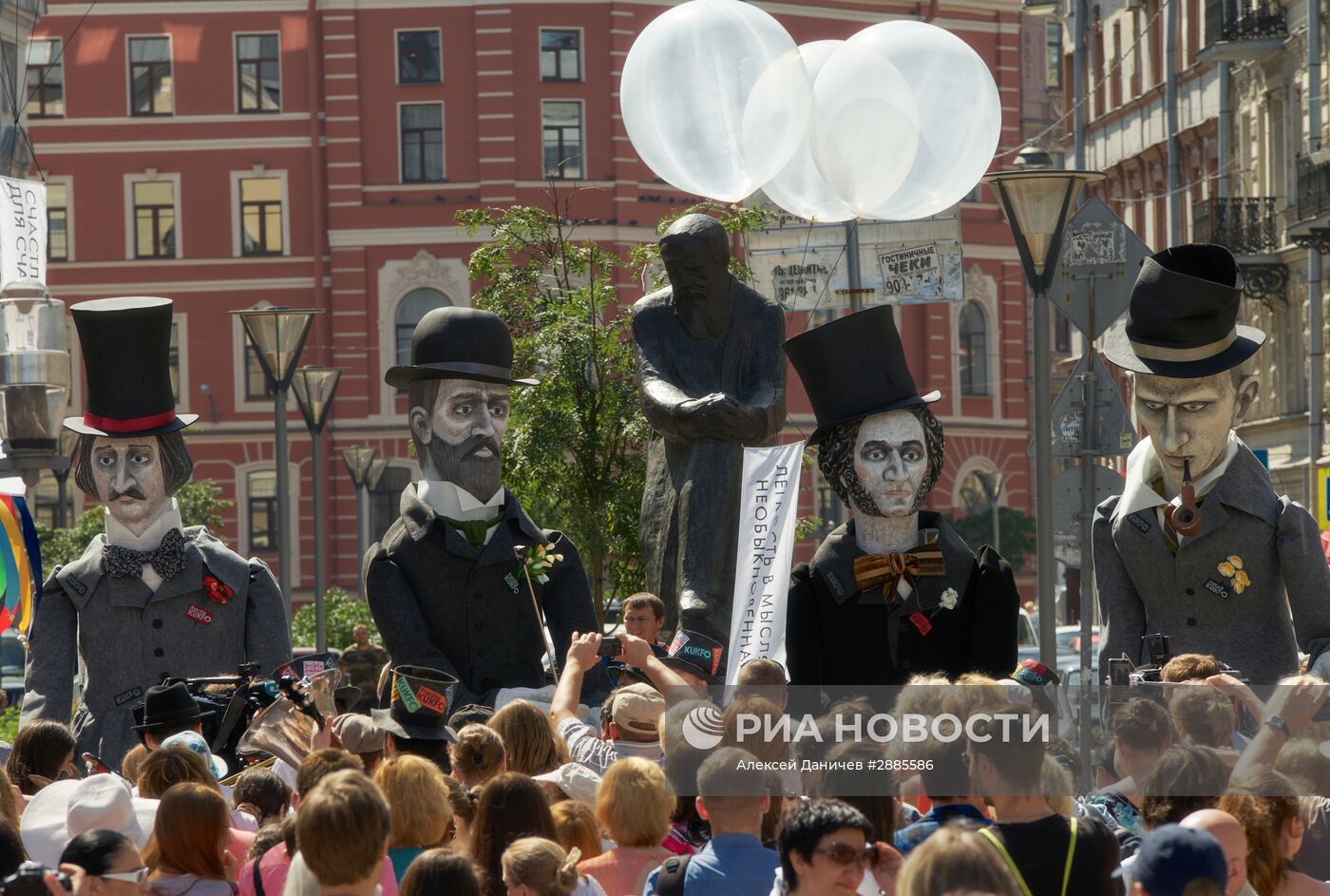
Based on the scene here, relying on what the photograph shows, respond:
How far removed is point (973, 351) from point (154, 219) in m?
18.6

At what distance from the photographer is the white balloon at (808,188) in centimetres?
1159

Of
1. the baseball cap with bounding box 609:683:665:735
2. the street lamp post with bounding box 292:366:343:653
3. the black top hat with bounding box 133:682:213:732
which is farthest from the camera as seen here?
the street lamp post with bounding box 292:366:343:653

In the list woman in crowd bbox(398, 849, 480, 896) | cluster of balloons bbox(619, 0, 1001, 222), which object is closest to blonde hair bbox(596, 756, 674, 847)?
woman in crowd bbox(398, 849, 480, 896)

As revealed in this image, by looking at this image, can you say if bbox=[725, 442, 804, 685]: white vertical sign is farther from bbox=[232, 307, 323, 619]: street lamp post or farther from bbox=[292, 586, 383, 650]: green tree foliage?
bbox=[292, 586, 383, 650]: green tree foliage

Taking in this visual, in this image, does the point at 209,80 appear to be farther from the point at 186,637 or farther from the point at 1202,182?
the point at 186,637

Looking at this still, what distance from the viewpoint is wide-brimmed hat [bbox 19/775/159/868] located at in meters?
5.83

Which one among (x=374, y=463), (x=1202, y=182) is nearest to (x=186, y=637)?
(x=374, y=463)

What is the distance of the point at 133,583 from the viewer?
9.45 meters

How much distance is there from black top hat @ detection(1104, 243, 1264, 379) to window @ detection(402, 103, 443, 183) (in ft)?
141

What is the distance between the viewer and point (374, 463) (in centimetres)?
3512

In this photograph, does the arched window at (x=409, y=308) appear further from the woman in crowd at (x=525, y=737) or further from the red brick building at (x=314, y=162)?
the woman in crowd at (x=525, y=737)

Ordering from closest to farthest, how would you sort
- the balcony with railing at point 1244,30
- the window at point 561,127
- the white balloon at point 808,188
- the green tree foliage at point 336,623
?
the white balloon at point 808,188 < the green tree foliage at point 336,623 < the balcony with railing at point 1244,30 < the window at point 561,127

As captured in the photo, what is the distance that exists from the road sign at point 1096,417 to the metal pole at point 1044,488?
0.19 meters

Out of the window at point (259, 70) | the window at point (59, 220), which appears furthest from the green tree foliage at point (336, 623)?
the window at point (59, 220)
